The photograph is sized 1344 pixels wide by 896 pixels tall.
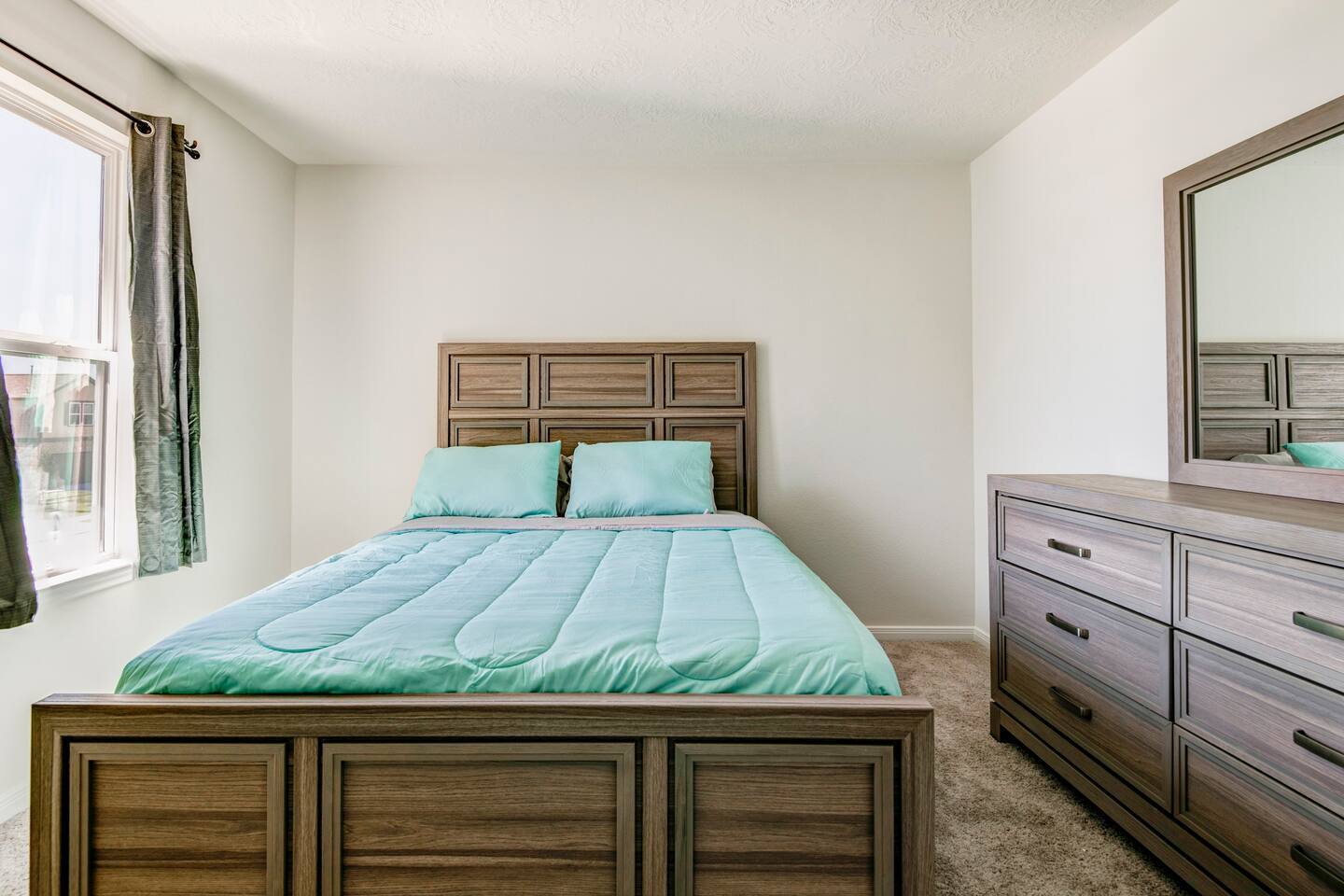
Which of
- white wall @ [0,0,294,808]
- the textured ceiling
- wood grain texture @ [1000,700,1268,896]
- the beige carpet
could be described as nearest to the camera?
wood grain texture @ [1000,700,1268,896]

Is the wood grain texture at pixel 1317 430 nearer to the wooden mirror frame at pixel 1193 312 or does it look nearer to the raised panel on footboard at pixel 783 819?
the wooden mirror frame at pixel 1193 312

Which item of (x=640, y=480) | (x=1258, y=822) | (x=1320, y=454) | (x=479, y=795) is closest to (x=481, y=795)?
(x=479, y=795)

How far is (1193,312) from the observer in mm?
2150

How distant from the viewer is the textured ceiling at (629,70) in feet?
7.48

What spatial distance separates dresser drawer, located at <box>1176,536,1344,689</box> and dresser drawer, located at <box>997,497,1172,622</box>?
0.24 feet

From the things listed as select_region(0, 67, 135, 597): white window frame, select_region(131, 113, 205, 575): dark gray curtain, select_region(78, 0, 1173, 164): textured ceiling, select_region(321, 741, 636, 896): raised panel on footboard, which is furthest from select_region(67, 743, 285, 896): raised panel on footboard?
select_region(78, 0, 1173, 164): textured ceiling

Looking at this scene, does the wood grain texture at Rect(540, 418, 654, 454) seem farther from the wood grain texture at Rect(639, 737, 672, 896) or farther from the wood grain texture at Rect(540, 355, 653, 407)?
the wood grain texture at Rect(639, 737, 672, 896)

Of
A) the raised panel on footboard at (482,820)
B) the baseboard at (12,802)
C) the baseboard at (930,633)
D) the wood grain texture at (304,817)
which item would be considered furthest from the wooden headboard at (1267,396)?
the baseboard at (12,802)

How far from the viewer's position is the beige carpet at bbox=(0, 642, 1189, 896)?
1.65 meters

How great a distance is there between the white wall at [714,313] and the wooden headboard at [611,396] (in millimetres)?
107

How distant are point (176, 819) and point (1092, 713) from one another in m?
2.22

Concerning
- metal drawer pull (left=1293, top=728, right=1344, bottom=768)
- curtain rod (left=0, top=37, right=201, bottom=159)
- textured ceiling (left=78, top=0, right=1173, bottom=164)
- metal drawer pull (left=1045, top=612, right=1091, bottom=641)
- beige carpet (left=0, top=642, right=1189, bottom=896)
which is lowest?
beige carpet (left=0, top=642, right=1189, bottom=896)

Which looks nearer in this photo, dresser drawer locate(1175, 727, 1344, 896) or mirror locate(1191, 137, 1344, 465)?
dresser drawer locate(1175, 727, 1344, 896)

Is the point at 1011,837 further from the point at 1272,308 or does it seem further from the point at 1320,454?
the point at 1272,308
